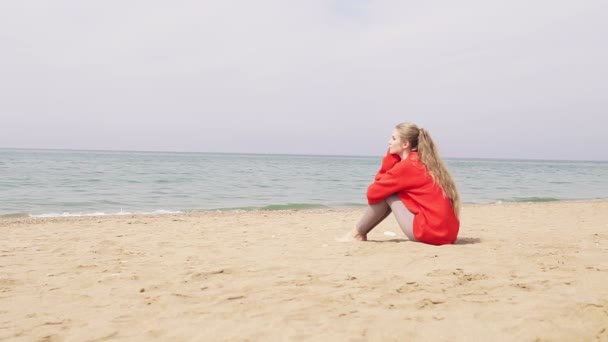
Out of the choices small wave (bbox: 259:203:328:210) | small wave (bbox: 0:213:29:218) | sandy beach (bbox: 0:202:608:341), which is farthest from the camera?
small wave (bbox: 259:203:328:210)

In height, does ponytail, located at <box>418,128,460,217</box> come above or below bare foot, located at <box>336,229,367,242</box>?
above

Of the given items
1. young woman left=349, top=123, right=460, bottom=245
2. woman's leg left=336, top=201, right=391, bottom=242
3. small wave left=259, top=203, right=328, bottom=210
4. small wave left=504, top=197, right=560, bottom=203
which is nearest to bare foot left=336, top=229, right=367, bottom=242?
woman's leg left=336, top=201, right=391, bottom=242

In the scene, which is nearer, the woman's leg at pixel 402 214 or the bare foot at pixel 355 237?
the woman's leg at pixel 402 214

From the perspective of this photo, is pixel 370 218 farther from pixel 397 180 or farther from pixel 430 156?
pixel 430 156

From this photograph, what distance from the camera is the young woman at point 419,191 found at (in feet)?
16.0

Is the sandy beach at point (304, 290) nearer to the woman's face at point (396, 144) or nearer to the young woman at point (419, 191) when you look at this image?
the young woman at point (419, 191)

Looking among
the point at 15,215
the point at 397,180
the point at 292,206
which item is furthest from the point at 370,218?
the point at 15,215

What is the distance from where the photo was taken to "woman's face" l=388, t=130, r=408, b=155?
5.15 m

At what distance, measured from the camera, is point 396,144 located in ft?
17.0

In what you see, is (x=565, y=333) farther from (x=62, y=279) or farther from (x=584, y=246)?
(x=62, y=279)

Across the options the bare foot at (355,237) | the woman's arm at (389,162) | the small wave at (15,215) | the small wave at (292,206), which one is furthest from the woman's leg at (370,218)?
the small wave at (15,215)

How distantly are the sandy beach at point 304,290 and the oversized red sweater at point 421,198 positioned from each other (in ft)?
0.67

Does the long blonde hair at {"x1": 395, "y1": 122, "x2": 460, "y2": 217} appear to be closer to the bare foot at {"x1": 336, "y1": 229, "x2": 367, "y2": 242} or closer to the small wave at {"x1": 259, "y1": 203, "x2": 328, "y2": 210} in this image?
the bare foot at {"x1": 336, "y1": 229, "x2": 367, "y2": 242}

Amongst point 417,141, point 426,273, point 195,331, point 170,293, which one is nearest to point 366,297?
point 426,273
